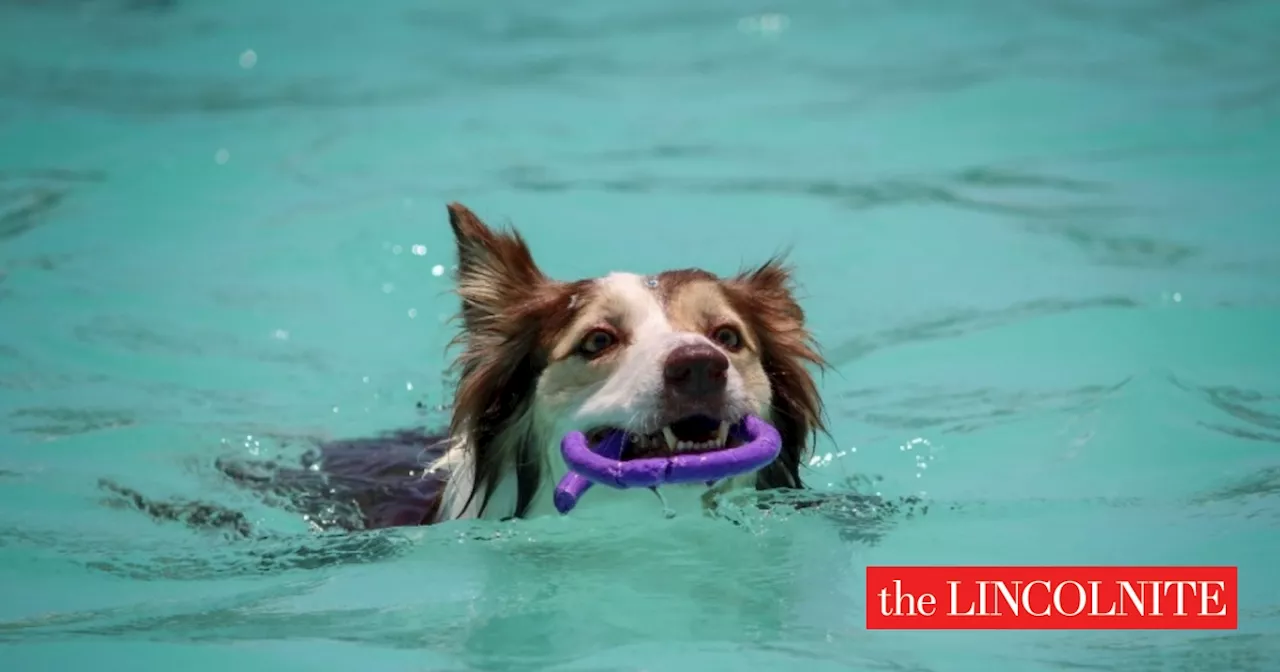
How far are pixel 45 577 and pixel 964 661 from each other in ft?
9.79

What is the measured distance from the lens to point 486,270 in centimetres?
539

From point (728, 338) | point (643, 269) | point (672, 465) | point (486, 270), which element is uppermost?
point (643, 269)

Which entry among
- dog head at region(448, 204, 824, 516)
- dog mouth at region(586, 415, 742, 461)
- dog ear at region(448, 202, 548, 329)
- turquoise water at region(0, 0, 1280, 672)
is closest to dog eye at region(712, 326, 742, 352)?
dog head at region(448, 204, 824, 516)

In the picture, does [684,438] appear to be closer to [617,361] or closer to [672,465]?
[672,465]

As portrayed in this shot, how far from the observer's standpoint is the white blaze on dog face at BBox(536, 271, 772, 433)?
4.72 meters

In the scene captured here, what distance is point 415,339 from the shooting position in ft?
27.4

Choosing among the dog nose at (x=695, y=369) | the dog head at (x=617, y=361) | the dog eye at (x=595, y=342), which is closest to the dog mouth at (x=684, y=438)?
the dog head at (x=617, y=361)

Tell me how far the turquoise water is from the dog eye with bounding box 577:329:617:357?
538 mm

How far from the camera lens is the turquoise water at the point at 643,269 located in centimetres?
483

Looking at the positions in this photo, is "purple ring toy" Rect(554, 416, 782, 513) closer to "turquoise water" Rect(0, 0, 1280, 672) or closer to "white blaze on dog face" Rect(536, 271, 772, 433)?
"white blaze on dog face" Rect(536, 271, 772, 433)

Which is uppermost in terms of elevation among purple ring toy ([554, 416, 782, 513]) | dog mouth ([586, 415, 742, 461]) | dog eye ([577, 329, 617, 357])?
dog eye ([577, 329, 617, 357])

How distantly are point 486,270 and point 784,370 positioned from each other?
41.2 inches

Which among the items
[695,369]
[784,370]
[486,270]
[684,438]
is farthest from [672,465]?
[486,270]

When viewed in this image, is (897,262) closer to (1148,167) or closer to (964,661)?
(1148,167)
